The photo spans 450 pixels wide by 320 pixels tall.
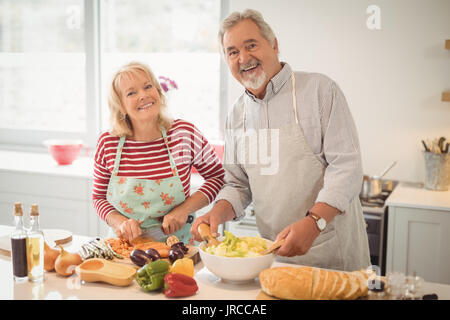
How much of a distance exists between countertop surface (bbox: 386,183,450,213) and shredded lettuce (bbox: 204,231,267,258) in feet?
4.19

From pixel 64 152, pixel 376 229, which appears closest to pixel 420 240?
pixel 376 229

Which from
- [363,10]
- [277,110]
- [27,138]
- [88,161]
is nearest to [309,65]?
[363,10]

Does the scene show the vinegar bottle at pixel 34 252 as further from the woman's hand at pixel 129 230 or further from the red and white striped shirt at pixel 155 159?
the red and white striped shirt at pixel 155 159

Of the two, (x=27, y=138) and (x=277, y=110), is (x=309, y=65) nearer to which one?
(x=277, y=110)

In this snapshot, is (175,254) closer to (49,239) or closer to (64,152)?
(49,239)

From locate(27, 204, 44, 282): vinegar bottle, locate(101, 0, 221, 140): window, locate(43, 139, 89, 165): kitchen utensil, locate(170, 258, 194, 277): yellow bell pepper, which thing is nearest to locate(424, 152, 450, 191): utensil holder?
locate(101, 0, 221, 140): window

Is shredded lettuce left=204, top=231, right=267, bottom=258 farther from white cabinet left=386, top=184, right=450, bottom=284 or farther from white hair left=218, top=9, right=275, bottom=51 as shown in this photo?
white cabinet left=386, top=184, right=450, bottom=284

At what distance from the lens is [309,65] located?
308 cm

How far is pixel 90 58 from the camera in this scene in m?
3.73

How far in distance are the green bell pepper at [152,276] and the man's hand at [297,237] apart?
0.32 meters

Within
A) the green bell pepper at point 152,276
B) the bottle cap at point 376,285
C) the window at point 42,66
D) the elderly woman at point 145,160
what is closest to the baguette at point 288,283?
the bottle cap at point 376,285

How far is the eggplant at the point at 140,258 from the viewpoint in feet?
4.61

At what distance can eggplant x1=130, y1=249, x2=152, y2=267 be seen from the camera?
141cm

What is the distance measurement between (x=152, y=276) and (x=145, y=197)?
0.64 m
